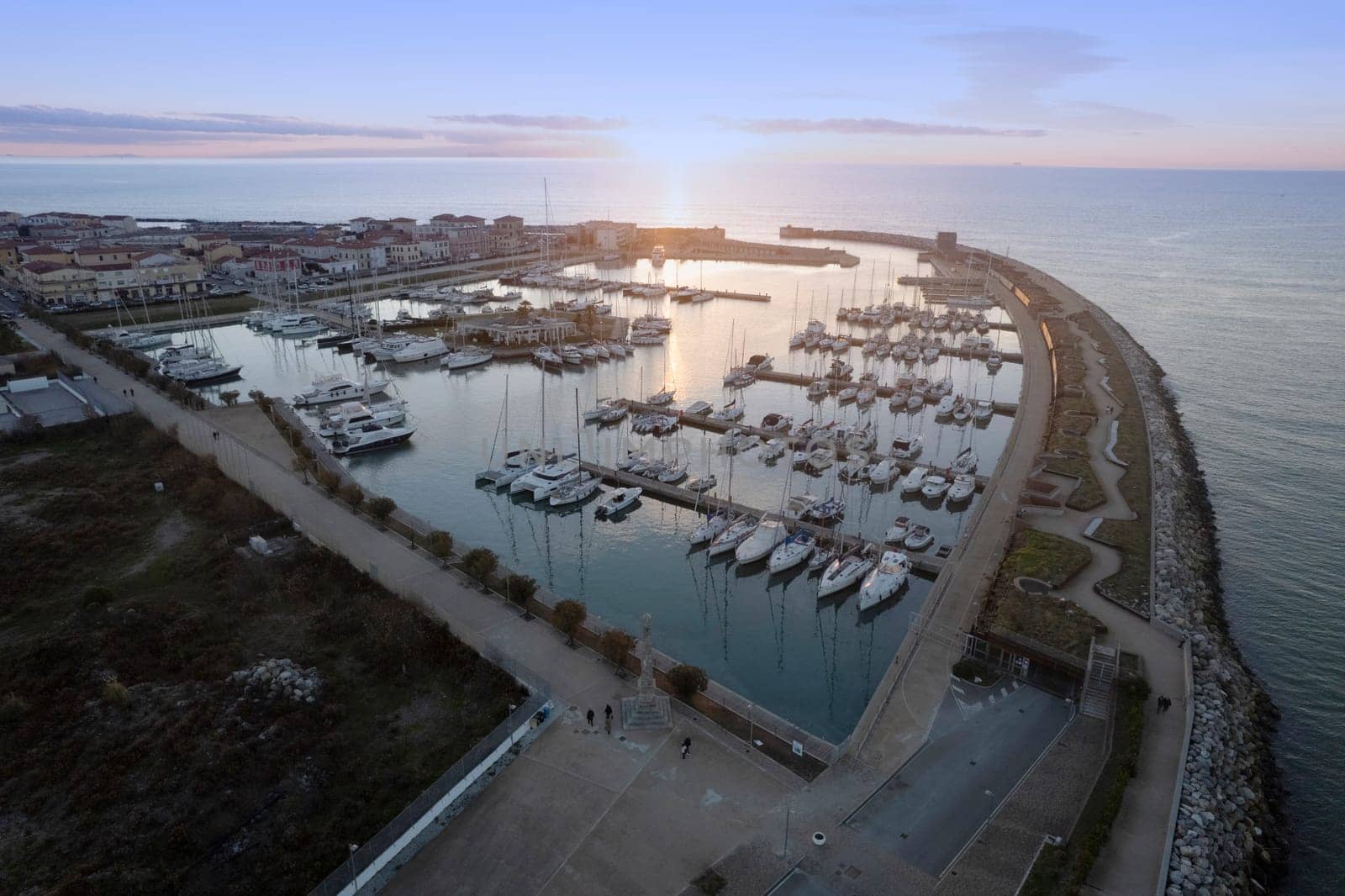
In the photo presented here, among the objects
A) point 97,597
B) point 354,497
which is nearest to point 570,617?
point 354,497

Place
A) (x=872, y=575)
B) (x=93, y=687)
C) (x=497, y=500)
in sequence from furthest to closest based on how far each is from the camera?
(x=497, y=500), (x=872, y=575), (x=93, y=687)

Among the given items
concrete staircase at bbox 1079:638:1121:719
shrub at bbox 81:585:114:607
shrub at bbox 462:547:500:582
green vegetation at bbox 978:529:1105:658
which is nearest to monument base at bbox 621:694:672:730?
shrub at bbox 462:547:500:582

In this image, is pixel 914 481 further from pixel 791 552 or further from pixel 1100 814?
pixel 1100 814

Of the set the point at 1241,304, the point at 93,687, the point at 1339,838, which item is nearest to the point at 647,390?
the point at 93,687

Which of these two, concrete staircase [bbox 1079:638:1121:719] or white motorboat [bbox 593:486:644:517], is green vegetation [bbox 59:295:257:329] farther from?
concrete staircase [bbox 1079:638:1121:719]

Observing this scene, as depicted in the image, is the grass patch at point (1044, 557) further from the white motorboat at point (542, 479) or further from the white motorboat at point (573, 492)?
the white motorboat at point (542, 479)

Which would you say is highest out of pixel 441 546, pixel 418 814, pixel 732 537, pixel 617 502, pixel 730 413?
pixel 441 546

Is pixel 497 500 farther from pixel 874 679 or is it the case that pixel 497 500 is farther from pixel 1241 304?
pixel 1241 304
